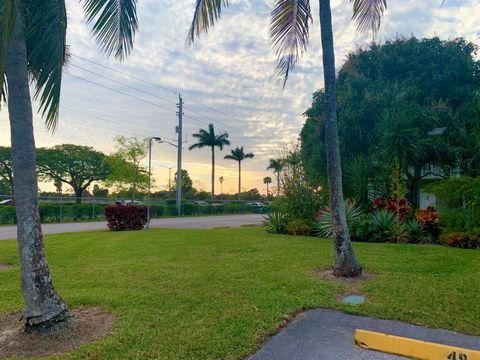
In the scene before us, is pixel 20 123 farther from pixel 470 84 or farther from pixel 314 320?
pixel 470 84

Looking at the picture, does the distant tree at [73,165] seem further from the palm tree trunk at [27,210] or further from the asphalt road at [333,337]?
the asphalt road at [333,337]

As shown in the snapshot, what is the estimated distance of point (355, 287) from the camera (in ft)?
19.0

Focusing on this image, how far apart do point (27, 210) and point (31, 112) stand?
1.10m

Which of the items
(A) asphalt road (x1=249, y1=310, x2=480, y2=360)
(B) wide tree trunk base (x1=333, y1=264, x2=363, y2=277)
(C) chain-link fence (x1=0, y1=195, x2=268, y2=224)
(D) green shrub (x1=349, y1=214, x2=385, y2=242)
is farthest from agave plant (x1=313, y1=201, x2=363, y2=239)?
(C) chain-link fence (x1=0, y1=195, x2=268, y2=224)

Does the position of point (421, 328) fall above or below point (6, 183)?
below

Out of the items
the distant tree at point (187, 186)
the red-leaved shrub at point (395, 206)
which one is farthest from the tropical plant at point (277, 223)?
the distant tree at point (187, 186)

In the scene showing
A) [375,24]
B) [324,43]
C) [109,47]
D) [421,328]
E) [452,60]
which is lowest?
[421,328]

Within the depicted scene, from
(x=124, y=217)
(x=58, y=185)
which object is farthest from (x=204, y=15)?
(x=58, y=185)

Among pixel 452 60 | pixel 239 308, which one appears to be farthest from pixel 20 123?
pixel 452 60

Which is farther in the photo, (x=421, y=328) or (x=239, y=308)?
(x=239, y=308)

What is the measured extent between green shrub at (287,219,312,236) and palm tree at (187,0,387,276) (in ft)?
21.1

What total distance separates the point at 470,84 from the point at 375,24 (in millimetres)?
9329

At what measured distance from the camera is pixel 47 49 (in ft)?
14.8

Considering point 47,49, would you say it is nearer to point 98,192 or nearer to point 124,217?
point 124,217
